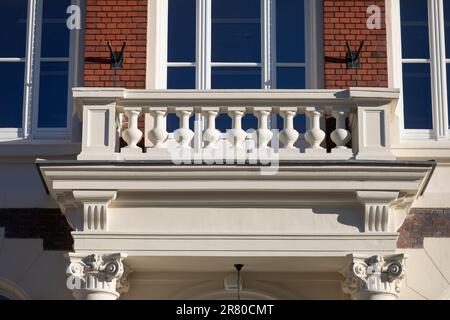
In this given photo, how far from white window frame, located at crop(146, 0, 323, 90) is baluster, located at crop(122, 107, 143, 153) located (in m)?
1.39

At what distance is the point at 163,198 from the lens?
45.6 ft

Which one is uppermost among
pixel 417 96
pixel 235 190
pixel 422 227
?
pixel 417 96

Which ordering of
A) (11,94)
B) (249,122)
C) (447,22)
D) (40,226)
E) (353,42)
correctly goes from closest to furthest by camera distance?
Result: (40,226)
(353,42)
(249,122)
(11,94)
(447,22)

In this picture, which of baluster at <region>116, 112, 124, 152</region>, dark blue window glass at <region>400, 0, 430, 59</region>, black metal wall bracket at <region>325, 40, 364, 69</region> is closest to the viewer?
baluster at <region>116, 112, 124, 152</region>

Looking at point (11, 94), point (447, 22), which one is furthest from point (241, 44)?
point (11, 94)

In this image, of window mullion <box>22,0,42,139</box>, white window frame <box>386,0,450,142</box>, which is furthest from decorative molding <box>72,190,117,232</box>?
white window frame <box>386,0,450,142</box>

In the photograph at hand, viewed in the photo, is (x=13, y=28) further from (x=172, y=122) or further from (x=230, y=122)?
(x=230, y=122)

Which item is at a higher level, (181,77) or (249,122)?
(181,77)

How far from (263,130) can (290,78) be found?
206cm

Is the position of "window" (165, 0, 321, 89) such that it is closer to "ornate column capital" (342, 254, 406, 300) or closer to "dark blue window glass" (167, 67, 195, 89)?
"dark blue window glass" (167, 67, 195, 89)

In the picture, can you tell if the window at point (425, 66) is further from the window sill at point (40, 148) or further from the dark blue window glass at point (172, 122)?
the window sill at point (40, 148)

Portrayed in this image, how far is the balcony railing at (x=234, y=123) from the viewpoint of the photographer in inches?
552

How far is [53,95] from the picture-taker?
16.1 m

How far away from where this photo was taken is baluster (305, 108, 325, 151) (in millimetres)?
14234
